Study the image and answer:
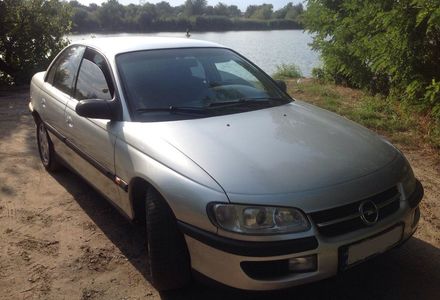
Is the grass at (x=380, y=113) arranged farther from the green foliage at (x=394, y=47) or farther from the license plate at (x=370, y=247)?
the license plate at (x=370, y=247)

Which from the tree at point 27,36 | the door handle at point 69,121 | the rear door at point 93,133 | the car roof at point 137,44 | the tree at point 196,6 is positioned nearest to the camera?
the rear door at point 93,133

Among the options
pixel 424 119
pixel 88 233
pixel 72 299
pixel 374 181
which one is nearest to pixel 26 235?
pixel 88 233

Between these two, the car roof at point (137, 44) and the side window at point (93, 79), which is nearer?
the side window at point (93, 79)

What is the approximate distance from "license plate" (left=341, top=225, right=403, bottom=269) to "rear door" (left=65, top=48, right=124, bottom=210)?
1656 millimetres

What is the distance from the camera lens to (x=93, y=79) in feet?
12.5

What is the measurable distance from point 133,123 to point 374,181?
158 cm

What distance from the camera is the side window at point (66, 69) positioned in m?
4.25

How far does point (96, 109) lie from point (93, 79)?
674 mm

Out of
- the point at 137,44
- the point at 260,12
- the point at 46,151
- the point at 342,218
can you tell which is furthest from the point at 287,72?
the point at 342,218

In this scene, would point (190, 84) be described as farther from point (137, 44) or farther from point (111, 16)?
point (111, 16)

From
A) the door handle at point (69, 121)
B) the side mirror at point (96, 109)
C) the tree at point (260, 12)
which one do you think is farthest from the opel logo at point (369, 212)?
the tree at point (260, 12)

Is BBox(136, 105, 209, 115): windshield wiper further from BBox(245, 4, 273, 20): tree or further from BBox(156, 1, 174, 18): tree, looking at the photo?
BBox(245, 4, 273, 20): tree

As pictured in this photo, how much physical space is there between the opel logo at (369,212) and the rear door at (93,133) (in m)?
1.69

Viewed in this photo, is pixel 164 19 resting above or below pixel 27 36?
above
